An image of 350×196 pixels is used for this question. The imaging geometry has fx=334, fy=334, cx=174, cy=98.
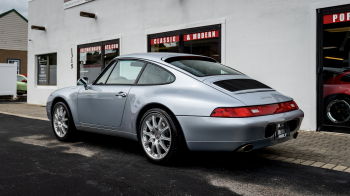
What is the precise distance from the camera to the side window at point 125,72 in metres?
4.61

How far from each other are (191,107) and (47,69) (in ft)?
44.9

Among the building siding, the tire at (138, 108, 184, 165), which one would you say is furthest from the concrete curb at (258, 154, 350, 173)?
the building siding

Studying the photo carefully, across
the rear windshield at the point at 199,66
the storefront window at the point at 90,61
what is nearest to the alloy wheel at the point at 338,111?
the rear windshield at the point at 199,66

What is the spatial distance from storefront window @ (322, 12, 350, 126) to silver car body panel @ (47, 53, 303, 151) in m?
3.11

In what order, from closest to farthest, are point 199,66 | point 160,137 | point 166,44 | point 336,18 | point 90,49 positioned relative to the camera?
point 160,137, point 199,66, point 336,18, point 166,44, point 90,49

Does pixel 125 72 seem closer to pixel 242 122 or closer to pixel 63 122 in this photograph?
pixel 63 122

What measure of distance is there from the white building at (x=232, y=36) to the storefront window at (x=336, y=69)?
0.06 feet

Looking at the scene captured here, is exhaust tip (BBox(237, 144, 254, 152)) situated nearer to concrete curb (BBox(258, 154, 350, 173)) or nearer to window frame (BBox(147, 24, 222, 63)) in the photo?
concrete curb (BBox(258, 154, 350, 173))

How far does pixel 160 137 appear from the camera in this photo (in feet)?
13.1

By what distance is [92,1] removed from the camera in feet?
42.7

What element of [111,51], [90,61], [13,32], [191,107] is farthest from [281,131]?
[13,32]

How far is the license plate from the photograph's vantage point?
372cm

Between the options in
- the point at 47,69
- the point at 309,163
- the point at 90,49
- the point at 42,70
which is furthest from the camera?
the point at 42,70

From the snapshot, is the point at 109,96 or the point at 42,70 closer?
the point at 109,96
